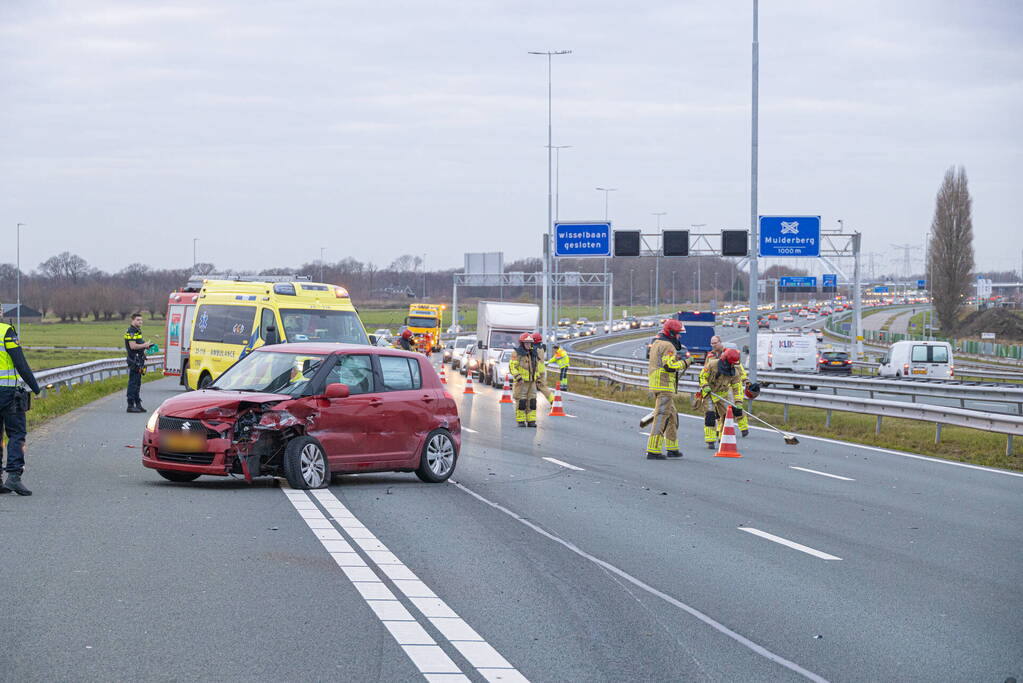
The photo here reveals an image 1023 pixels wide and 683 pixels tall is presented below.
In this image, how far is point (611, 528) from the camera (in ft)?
36.3

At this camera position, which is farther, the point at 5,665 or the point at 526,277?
the point at 526,277

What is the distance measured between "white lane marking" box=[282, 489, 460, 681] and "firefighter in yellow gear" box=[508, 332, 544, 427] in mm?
13281

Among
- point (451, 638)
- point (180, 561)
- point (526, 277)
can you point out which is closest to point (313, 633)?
point (451, 638)

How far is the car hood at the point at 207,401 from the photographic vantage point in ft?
41.8

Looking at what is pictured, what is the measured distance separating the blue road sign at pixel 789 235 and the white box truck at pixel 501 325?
980 cm

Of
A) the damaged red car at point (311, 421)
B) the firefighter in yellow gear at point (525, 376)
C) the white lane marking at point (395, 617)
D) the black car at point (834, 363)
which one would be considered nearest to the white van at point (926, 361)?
the black car at point (834, 363)

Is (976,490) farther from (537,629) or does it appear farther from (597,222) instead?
(597,222)

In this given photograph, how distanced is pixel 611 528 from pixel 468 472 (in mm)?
4795

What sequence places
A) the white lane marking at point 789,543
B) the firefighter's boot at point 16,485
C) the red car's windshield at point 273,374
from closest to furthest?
the white lane marking at point 789,543
the firefighter's boot at point 16,485
the red car's windshield at point 273,374

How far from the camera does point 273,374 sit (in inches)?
543

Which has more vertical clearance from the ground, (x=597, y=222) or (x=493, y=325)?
(x=597, y=222)

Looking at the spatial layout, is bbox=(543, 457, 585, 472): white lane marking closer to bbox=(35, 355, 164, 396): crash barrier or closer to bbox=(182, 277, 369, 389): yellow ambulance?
bbox=(182, 277, 369, 389): yellow ambulance

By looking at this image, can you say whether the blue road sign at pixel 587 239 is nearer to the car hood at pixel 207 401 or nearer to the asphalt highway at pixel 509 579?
the asphalt highway at pixel 509 579

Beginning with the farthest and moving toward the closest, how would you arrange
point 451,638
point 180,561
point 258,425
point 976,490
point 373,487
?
point 976,490 → point 373,487 → point 258,425 → point 180,561 → point 451,638
